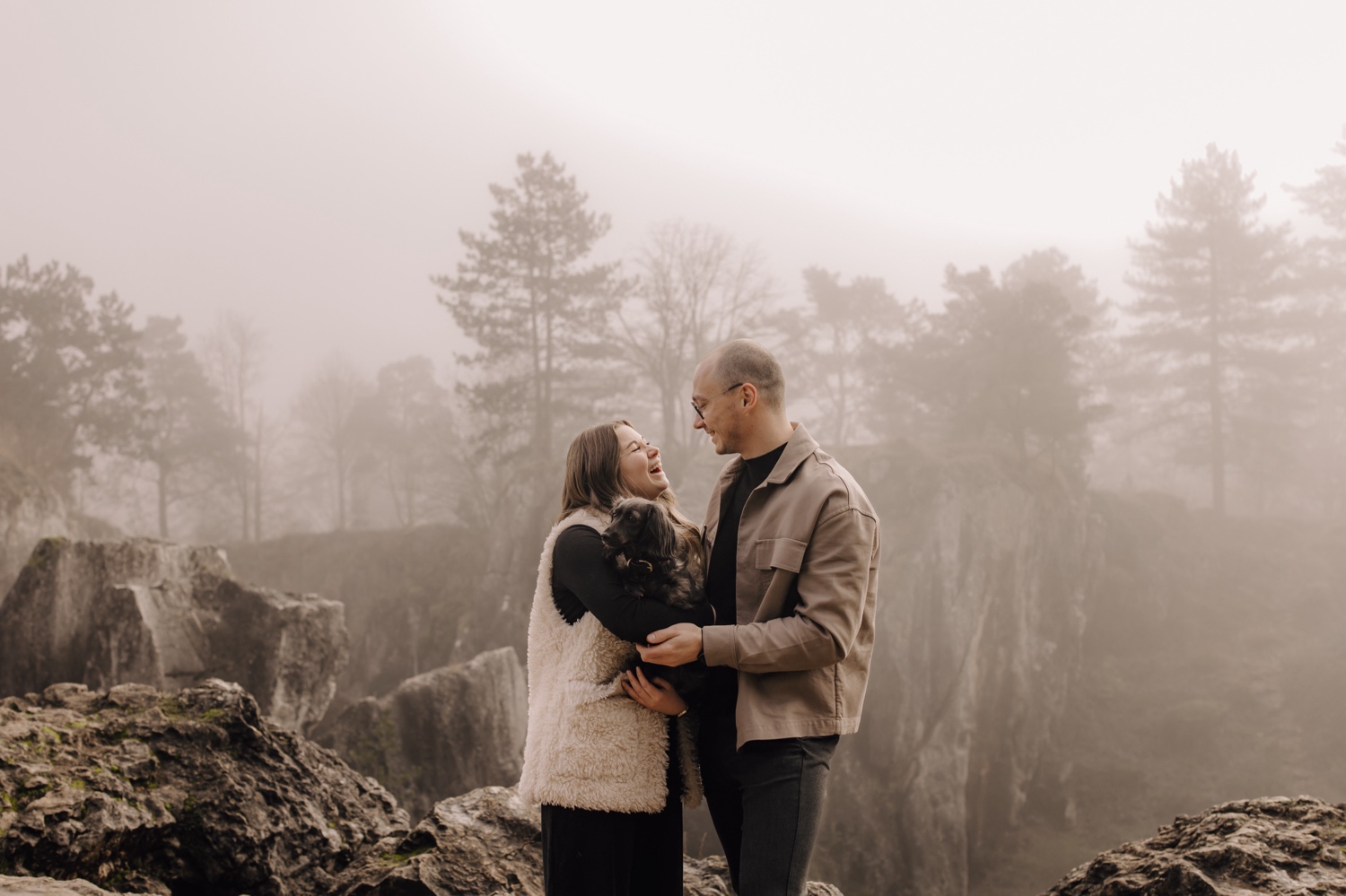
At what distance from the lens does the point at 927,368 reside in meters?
25.6

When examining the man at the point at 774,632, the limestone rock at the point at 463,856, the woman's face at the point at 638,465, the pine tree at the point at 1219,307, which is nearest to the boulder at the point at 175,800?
the limestone rock at the point at 463,856

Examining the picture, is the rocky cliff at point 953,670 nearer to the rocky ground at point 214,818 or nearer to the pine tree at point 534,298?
the pine tree at point 534,298

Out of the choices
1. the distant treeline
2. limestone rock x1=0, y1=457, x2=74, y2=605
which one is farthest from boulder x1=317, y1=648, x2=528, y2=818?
the distant treeline

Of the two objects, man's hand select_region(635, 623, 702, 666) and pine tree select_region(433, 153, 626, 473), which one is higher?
pine tree select_region(433, 153, 626, 473)

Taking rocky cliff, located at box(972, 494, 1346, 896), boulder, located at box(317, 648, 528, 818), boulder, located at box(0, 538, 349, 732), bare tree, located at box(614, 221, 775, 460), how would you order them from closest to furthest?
1. boulder, located at box(0, 538, 349, 732)
2. boulder, located at box(317, 648, 528, 818)
3. rocky cliff, located at box(972, 494, 1346, 896)
4. bare tree, located at box(614, 221, 775, 460)

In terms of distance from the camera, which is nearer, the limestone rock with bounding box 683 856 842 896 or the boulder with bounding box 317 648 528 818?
the limestone rock with bounding box 683 856 842 896

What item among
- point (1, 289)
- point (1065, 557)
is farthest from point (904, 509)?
point (1, 289)

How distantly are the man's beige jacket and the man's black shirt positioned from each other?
0.32 feet

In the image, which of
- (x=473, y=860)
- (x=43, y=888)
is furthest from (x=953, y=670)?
(x=43, y=888)

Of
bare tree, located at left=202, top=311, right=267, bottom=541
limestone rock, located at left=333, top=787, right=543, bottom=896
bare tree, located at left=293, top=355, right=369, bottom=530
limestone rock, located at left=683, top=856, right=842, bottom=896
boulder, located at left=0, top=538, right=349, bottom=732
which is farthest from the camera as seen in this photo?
bare tree, located at left=293, top=355, right=369, bottom=530

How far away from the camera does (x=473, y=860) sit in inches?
132

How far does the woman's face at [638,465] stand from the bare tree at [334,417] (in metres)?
37.6

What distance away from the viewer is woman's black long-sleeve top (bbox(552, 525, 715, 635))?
234cm

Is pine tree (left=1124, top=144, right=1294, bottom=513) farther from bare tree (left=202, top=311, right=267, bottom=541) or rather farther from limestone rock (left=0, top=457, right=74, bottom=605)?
bare tree (left=202, top=311, right=267, bottom=541)
